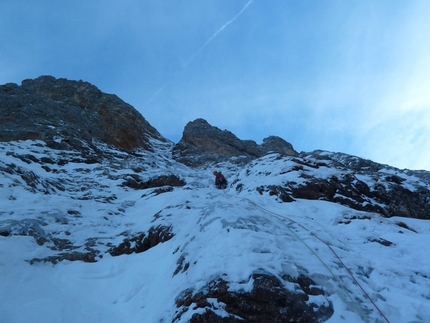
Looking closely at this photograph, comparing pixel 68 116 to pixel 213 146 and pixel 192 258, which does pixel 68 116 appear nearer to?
pixel 213 146

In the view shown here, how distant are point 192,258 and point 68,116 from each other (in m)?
27.4

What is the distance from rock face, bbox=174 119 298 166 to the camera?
3294 cm

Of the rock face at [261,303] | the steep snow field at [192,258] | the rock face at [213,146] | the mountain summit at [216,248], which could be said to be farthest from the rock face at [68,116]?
the rock face at [261,303]

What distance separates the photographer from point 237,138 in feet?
136

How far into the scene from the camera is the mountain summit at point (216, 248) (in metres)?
5.47

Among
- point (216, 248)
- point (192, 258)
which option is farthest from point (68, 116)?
point (216, 248)

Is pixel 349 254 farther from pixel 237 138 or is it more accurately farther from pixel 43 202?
pixel 237 138

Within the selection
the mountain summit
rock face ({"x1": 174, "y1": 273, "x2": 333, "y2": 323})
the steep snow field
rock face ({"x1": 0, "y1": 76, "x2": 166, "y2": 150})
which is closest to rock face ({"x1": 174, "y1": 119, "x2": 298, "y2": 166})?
rock face ({"x1": 0, "y1": 76, "x2": 166, "y2": 150})

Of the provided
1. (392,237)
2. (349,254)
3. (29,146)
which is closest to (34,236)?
(349,254)

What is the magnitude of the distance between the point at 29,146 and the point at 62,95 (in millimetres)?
18149

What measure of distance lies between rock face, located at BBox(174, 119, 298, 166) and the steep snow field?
65.6 ft

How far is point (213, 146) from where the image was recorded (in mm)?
37344

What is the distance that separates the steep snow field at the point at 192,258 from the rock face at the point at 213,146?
2000cm

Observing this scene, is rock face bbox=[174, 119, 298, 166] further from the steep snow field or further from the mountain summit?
the steep snow field
